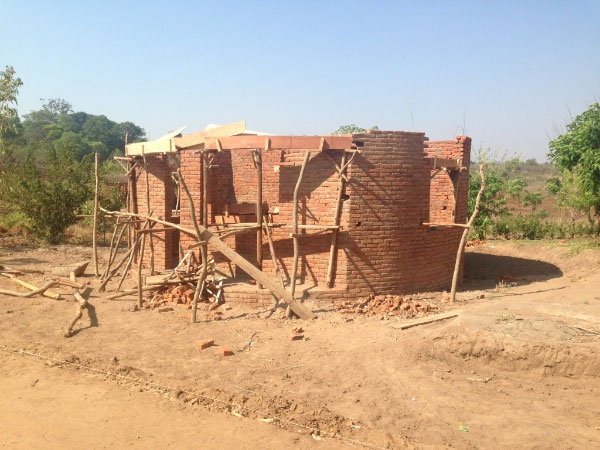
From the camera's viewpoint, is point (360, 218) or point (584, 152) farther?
point (584, 152)

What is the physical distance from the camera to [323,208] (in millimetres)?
7973

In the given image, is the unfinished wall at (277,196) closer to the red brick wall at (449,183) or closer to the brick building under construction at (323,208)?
the brick building under construction at (323,208)

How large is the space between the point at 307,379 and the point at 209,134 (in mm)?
4677

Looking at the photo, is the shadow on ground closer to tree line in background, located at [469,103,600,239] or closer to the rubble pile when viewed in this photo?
tree line in background, located at [469,103,600,239]

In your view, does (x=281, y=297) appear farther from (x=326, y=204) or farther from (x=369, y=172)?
(x=369, y=172)

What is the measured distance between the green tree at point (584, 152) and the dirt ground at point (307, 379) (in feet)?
16.7

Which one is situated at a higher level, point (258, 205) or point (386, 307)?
point (258, 205)

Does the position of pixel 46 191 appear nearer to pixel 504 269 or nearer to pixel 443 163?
pixel 443 163

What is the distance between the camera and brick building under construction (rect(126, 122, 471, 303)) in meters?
7.78

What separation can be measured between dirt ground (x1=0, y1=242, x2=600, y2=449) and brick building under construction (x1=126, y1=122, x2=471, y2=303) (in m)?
0.76

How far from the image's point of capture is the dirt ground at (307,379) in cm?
445

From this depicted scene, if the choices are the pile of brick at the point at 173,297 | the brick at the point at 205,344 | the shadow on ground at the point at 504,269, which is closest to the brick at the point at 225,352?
the brick at the point at 205,344

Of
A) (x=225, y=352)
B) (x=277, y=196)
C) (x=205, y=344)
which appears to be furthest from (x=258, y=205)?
(x=225, y=352)

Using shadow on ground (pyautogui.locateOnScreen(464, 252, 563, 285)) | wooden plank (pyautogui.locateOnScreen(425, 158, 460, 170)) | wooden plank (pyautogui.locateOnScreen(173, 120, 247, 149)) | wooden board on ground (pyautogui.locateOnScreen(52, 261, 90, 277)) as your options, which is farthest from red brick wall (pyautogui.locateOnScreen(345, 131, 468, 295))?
wooden board on ground (pyautogui.locateOnScreen(52, 261, 90, 277))
